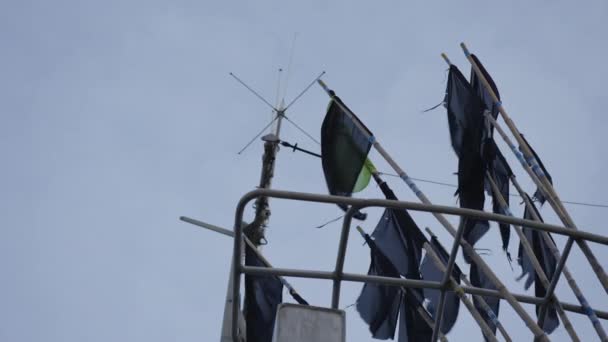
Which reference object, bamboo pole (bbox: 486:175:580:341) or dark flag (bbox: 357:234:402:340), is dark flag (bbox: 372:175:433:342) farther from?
bamboo pole (bbox: 486:175:580:341)

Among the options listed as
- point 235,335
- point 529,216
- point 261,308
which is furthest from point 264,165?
point 235,335

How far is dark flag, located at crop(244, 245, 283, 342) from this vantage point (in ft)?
47.5

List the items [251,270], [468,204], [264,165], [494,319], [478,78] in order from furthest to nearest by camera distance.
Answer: [264,165], [478,78], [468,204], [494,319], [251,270]

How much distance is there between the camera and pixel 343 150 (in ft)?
51.1

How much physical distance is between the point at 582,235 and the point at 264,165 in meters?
8.60

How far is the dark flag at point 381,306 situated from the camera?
49.2ft

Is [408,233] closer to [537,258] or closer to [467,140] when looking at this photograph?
[467,140]

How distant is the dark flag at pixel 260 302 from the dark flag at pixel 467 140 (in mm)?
3107

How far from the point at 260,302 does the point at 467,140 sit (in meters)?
4.12

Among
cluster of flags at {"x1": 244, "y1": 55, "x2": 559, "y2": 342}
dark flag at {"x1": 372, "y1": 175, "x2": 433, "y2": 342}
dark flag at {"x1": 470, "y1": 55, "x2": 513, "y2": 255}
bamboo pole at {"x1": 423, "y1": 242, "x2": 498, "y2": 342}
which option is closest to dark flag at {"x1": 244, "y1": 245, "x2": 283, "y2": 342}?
cluster of flags at {"x1": 244, "y1": 55, "x2": 559, "y2": 342}

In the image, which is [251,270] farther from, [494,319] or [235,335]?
[494,319]

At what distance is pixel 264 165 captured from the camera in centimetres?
1803

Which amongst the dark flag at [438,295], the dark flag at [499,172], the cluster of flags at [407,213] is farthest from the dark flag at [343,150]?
the dark flag at [499,172]

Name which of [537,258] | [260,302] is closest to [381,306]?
[260,302]
